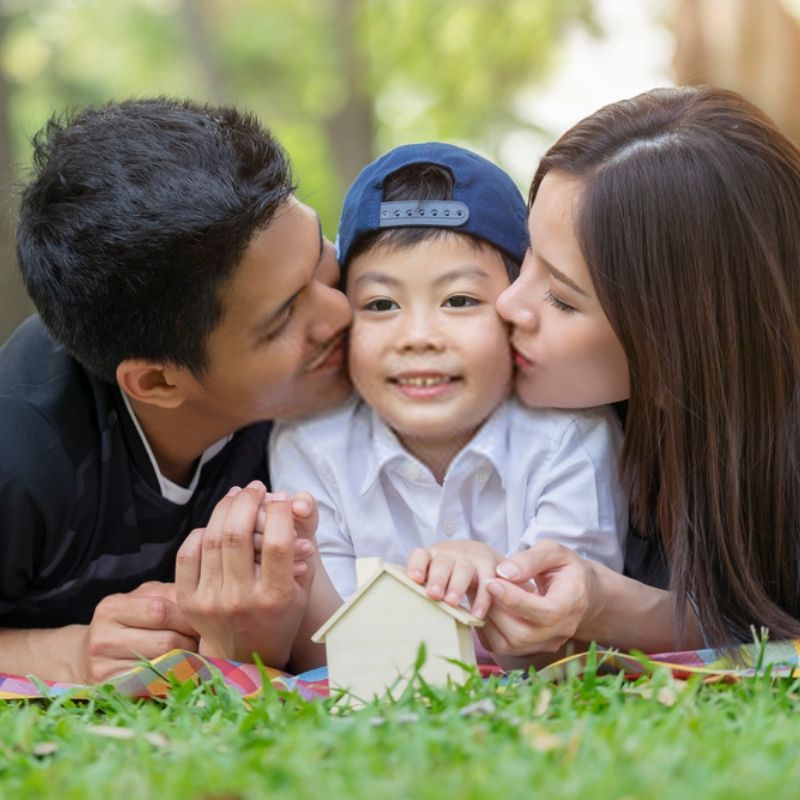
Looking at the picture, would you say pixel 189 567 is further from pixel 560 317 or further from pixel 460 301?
→ pixel 560 317

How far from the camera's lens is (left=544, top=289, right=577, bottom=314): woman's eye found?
3.07 metres

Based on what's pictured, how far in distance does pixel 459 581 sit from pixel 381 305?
0.82m

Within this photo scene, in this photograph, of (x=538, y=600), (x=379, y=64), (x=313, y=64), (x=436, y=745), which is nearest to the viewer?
(x=436, y=745)

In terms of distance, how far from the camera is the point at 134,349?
322cm

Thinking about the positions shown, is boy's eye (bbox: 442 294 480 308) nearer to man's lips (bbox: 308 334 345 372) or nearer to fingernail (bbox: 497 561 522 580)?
man's lips (bbox: 308 334 345 372)

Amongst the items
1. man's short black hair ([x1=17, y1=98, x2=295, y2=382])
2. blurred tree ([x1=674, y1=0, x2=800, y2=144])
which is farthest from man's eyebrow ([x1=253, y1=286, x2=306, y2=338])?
blurred tree ([x1=674, y1=0, x2=800, y2=144])

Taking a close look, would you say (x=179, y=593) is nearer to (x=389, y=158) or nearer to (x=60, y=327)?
(x=60, y=327)

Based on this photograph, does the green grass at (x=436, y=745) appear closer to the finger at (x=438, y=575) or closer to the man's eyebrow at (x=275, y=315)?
the finger at (x=438, y=575)

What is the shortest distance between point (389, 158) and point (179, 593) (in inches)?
48.6

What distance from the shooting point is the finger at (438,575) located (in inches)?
104

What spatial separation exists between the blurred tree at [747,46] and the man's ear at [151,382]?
21.5 feet

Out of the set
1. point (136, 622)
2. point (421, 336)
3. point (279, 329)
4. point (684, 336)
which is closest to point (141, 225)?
point (279, 329)

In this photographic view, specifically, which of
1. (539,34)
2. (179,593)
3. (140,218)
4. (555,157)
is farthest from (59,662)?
(539,34)

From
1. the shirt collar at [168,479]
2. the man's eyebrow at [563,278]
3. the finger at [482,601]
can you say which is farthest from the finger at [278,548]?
the man's eyebrow at [563,278]
